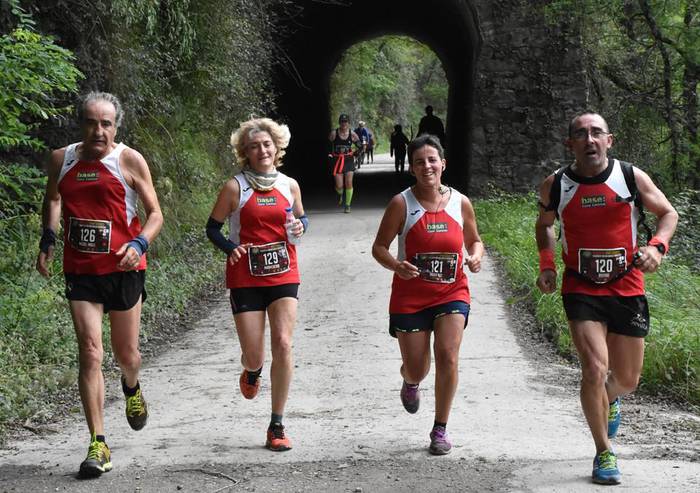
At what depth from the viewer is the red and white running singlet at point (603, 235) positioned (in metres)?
5.15

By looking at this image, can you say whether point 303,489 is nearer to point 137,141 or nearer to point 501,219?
point 137,141

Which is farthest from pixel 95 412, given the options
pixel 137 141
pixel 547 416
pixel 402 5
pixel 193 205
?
pixel 402 5

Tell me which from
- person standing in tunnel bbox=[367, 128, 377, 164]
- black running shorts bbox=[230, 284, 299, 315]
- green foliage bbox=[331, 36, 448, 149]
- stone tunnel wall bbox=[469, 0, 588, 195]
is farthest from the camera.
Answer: green foliage bbox=[331, 36, 448, 149]

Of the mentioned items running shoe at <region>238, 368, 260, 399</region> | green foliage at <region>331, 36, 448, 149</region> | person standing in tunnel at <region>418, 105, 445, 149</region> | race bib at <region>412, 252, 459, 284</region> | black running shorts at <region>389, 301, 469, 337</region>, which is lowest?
running shoe at <region>238, 368, 260, 399</region>

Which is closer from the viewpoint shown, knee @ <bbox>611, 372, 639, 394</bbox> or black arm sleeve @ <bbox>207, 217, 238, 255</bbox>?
knee @ <bbox>611, 372, 639, 394</bbox>

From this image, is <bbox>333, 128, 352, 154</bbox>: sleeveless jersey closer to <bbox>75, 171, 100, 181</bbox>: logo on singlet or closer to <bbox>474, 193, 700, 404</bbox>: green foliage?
<bbox>474, 193, 700, 404</bbox>: green foliage

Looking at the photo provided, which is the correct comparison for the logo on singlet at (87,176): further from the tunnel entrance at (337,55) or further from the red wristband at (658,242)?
the tunnel entrance at (337,55)

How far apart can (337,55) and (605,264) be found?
27401 millimetres

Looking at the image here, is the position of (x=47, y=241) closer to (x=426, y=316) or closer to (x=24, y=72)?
(x=426, y=316)

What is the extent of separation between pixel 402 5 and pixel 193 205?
1318cm

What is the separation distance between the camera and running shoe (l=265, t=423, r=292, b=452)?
561 cm

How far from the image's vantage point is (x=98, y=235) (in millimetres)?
5395

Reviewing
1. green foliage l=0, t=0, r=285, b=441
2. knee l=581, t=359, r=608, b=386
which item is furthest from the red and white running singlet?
green foliage l=0, t=0, r=285, b=441

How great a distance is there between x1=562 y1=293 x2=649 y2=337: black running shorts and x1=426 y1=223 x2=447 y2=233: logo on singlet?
2.84 feet
